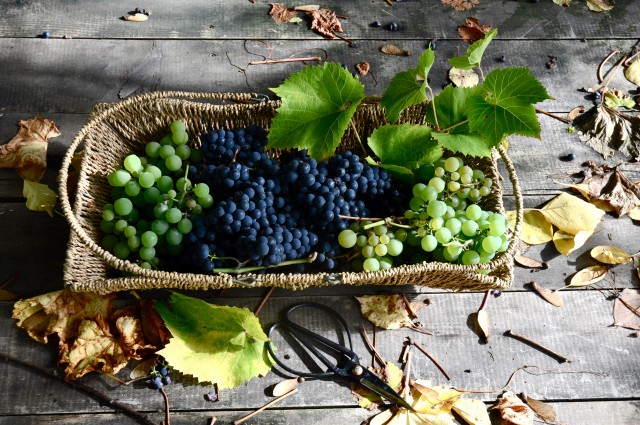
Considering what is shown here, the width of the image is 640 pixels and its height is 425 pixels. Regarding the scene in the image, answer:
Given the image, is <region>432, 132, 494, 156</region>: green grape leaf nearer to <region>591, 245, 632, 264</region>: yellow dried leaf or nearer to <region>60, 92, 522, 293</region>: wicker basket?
<region>60, 92, 522, 293</region>: wicker basket

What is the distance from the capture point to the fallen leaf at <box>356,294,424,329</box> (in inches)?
58.9

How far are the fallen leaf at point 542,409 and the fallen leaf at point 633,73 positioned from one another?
3.49ft

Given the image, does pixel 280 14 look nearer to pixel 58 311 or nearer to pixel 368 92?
pixel 368 92

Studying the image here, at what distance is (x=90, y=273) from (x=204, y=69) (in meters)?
0.73

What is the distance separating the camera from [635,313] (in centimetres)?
158

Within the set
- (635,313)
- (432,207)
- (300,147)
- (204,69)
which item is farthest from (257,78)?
(635,313)

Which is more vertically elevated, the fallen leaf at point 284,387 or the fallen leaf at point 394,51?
the fallen leaf at point 394,51

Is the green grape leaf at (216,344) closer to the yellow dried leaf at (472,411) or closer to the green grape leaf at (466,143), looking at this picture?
the yellow dried leaf at (472,411)

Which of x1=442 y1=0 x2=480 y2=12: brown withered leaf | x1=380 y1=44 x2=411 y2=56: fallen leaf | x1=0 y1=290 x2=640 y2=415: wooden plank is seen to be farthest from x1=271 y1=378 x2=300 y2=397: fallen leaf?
x1=442 y1=0 x2=480 y2=12: brown withered leaf

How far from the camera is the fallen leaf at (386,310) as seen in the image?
1.50 m

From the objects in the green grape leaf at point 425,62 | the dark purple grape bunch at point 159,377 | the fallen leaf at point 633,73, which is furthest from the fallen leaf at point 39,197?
the fallen leaf at point 633,73

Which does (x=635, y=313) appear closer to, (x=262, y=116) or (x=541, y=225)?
(x=541, y=225)

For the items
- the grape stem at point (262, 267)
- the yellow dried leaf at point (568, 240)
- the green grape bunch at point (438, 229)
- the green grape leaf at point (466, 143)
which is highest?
the green grape leaf at point (466, 143)

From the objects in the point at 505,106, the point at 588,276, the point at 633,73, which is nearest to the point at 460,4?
the point at 633,73
